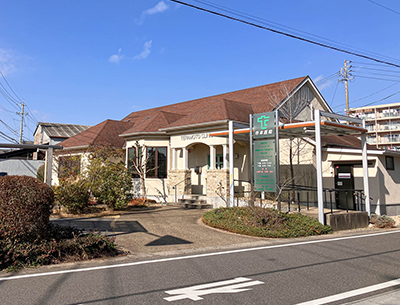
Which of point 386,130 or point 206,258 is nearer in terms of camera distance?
point 206,258

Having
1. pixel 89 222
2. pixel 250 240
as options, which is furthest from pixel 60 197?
pixel 250 240

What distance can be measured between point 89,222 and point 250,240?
608cm

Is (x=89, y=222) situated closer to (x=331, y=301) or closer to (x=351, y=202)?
(x=331, y=301)

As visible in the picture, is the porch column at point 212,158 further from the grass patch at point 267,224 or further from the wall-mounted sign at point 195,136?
the grass patch at point 267,224

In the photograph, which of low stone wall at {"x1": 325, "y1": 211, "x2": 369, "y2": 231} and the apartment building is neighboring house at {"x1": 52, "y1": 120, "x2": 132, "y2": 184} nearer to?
low stone wall at {"x1": 325, "y1": 211, "x2": 369, "y2": 231}

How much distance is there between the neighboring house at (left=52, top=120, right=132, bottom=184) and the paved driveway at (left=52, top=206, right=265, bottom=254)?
30.3 feet

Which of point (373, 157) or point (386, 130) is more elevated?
point (386, 130)

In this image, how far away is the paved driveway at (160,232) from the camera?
8594mm

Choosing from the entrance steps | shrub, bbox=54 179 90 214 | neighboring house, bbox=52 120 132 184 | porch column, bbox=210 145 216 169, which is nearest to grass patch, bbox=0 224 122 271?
shrub, bbox=54 179 90 214

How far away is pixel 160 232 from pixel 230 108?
9617 millimetres

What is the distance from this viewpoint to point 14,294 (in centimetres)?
475

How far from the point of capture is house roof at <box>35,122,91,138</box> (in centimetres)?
3831

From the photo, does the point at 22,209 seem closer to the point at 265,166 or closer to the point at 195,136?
the point at 265,166

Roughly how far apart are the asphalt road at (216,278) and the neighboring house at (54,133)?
33252 mm
